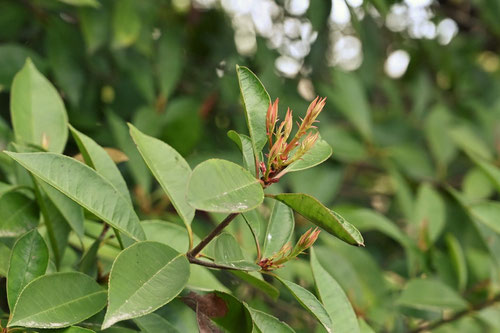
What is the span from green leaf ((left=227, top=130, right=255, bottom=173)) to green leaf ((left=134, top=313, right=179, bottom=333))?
0.18m

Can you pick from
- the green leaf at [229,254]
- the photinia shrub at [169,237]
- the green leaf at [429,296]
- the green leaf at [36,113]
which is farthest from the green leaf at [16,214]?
the green leaf at [429,296]

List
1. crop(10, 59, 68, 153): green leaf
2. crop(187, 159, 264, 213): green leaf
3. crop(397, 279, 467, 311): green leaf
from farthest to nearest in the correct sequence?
crop(397, 279, 467, 311): green leaf, crop(10, 59, 68, 153): green leaf, crop(187, 159, 264, 213): green leaf

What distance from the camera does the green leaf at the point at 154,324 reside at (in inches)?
22.5

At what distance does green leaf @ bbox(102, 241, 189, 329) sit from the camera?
471 mm

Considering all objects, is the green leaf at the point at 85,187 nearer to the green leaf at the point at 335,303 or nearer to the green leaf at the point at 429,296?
the green leaf at the point at 335,303

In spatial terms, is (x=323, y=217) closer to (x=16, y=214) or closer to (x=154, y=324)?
(x=154, y=324)

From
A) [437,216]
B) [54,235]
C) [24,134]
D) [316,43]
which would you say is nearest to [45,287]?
[54,235]

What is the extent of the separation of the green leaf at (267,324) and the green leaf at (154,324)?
9cm

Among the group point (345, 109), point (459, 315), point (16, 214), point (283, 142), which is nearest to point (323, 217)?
point (283, 142)

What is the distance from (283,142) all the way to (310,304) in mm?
141

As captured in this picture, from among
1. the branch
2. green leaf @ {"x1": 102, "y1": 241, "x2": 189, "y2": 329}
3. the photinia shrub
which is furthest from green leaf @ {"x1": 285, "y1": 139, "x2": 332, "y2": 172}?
the branch

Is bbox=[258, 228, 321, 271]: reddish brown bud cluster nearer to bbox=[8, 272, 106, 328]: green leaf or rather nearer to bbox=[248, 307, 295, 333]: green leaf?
bbox=[248, 307, 295, 333]: green leaf

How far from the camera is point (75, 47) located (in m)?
1.34

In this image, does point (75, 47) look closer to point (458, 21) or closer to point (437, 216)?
point (437, 216)
